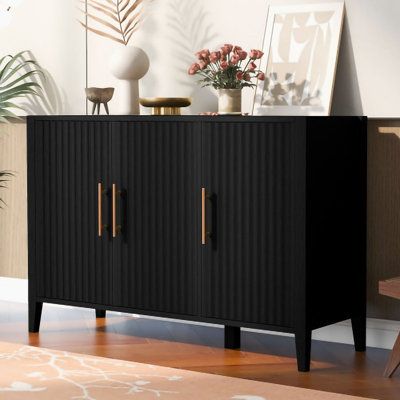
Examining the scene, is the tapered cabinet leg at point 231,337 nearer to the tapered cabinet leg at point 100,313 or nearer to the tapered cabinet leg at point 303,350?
the tapered cabinet leg at point 303,350

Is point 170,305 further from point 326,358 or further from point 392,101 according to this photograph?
point 392,101

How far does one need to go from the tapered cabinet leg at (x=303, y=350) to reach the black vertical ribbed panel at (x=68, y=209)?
1.01 metres

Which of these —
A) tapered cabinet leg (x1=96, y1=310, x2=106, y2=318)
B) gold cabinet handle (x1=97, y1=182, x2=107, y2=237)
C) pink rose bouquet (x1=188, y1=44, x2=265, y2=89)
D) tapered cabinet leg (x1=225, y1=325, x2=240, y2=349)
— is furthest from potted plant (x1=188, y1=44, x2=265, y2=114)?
tapered cabinet leg (x1=96, y1=310, x2=106, y2=318)

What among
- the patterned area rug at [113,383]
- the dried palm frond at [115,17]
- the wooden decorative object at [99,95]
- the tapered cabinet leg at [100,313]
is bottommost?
the patterned area rug at [113,383]

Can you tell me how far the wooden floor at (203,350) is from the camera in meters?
4.10

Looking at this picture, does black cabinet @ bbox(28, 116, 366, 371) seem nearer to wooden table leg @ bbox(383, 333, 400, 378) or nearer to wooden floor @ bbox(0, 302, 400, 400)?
wooden floor @ bbox(0, 302, 400, 400)

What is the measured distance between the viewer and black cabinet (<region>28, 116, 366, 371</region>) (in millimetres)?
4246

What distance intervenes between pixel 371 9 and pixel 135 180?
4.24 feet

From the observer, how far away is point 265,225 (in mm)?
4316

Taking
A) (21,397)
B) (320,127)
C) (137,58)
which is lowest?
(21,397)

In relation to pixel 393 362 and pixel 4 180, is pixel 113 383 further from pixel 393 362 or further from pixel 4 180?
pixel 4 180

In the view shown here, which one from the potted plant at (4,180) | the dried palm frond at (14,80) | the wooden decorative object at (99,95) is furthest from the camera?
the potted plant at (4,180)

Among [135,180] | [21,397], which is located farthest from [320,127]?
[21,397]

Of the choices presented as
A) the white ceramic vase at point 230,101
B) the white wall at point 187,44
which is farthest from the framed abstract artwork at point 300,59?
the white ceramic vase at point 230,101
